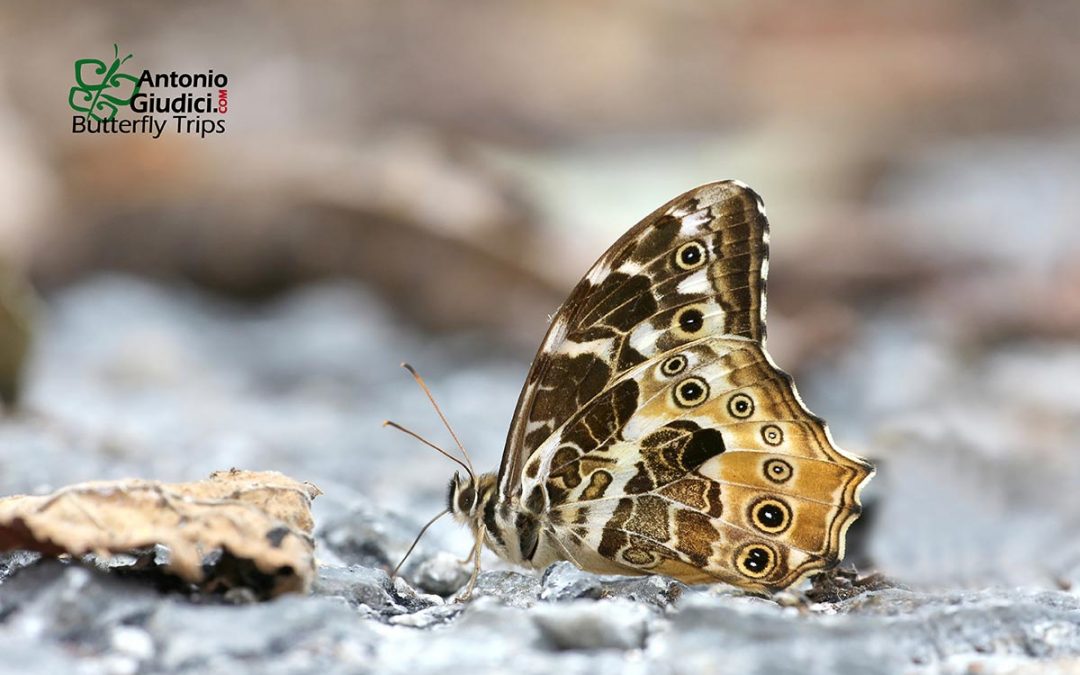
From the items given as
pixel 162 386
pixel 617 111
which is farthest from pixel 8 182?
pixel 617 111

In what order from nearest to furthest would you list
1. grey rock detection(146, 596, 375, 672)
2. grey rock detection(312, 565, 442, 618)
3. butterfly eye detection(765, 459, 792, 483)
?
grey rock detection(146, 596, 375, 672) → grey rock detection(312, 565, 442, 618) → butterfly eye detection(765, 459, 792, 483)

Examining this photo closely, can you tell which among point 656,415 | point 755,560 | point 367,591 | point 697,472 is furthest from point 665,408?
point 367,591

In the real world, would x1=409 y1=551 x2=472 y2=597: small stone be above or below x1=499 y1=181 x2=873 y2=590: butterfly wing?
below

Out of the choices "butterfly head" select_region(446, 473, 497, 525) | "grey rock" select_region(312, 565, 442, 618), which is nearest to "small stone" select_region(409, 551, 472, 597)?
"butterfly head" select_region(446, 473, 497, 525)

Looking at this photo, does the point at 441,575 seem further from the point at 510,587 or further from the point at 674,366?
the point at 674,366

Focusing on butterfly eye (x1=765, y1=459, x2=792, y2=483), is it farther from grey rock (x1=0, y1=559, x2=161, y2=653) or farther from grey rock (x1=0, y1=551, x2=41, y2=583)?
grey rock (x1=0, y1=551, x2=41, y2=583)

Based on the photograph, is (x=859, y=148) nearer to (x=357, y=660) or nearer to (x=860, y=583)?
(x=860, y=583)

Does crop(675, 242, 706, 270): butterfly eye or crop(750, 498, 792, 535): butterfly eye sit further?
crop(675, 242, 706, 270): butterfly eye
